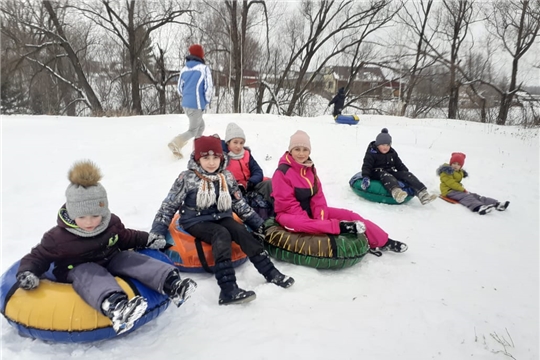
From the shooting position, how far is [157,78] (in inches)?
802

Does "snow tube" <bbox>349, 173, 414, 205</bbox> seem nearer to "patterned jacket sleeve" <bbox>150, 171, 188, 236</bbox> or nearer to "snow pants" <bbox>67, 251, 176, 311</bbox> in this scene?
"patterned jacket sleeve" <bbox>150, 171, 188, 236</bbox>

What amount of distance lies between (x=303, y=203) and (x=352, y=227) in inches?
23.8

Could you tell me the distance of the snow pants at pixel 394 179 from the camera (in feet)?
16.5

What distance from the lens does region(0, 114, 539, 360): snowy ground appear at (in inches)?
86.8

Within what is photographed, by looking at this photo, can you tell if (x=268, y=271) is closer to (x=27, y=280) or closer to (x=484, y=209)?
(x=27, y=280)

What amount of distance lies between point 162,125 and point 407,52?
15602 millimetres

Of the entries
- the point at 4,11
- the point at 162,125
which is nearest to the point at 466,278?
the point at 162,125

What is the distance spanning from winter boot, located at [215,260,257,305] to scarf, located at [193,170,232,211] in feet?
1.89

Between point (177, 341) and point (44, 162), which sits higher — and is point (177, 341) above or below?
below

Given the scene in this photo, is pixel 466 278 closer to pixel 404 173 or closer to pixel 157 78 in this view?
pixel 404 173

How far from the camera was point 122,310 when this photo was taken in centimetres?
198

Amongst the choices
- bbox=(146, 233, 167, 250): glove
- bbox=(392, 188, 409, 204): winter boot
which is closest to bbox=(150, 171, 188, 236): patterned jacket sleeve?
bbox=(146, 233, 167, 250): glove

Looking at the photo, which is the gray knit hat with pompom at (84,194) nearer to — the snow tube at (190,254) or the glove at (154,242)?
the glove at (154,242)

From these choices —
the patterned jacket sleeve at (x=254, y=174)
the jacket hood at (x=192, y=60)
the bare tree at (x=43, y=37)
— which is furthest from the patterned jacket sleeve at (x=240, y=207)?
the bare tree at (x=43, y=37)
